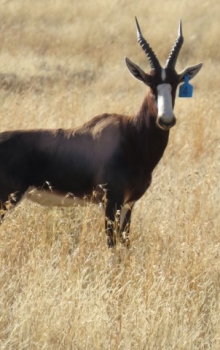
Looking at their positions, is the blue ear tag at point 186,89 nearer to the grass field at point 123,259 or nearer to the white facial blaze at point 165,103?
the white facial blaze at point 165,103

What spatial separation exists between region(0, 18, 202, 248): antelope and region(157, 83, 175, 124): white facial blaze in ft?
0.12

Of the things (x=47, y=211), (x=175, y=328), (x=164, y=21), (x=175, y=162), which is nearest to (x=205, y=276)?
(x=175, y=328)

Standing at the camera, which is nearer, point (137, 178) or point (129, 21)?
point (137, 178)

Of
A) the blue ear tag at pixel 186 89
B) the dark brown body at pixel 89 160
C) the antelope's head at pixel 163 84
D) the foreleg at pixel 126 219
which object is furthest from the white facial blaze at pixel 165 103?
the foreleg at pixel 126 219

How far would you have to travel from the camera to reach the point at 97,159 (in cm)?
702

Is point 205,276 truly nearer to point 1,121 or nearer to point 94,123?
point 94,123

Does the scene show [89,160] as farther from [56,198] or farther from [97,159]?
[56,198]

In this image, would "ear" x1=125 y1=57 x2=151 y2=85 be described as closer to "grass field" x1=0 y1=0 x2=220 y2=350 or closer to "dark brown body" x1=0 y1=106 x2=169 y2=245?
"dark brown body" x1=0 y1=106 x2=169 y2=245

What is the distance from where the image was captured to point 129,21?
2327 centimetres

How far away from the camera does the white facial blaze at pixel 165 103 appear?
6.59 meters

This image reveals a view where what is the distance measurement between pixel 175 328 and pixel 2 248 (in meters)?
1.54

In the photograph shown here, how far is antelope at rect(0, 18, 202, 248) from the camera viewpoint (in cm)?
692

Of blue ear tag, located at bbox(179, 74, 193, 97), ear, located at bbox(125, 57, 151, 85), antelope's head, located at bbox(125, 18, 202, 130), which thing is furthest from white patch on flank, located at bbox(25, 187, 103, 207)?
blue ear tag, located at bbox(179, 74, 193, 97)

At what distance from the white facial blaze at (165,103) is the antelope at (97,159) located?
0.12 feet
